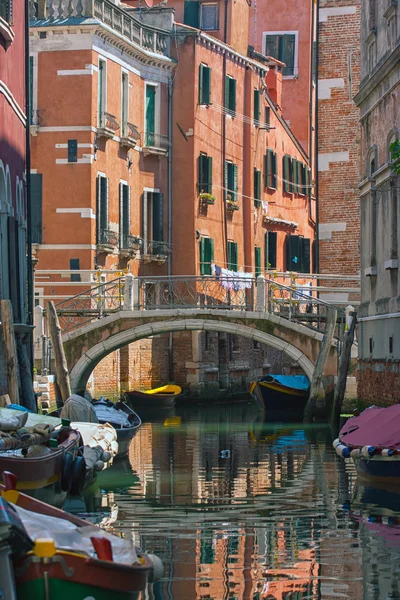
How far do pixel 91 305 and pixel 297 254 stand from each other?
11.9 m

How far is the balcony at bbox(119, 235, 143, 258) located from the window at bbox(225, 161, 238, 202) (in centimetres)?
472

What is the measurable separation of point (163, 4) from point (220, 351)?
822 cm

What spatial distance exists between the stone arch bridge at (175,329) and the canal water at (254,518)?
13.3ft

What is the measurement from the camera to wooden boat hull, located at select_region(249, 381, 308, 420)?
2848cm

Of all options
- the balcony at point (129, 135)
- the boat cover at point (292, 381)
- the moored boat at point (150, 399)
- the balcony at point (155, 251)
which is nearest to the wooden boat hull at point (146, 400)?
the moored boat at point (150, 399)

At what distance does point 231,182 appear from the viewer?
32906 millimetres

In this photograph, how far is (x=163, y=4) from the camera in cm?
3053

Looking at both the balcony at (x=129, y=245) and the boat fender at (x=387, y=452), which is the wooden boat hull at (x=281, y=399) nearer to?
the balcony at (x=129, y=245)

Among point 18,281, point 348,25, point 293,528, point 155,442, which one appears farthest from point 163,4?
point 293,528

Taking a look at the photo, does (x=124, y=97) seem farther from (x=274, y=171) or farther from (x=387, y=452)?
(x=387, y=452)

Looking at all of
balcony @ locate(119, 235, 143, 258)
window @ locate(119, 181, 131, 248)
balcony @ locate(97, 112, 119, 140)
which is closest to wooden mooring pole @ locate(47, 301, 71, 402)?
balcony @ locate(119, 235, 143, 258)

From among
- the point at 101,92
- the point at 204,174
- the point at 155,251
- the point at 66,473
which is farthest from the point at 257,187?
the point at 66,473

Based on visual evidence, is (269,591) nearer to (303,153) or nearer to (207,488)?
(207,488)

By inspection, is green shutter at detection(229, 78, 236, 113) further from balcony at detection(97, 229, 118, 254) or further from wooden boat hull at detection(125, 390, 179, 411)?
wooden boat hull at detection(125, 390, 179, 411)
